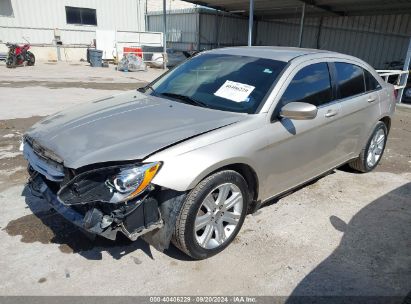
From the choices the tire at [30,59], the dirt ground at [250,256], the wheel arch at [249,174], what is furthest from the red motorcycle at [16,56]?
the wheel arch at [249,174]

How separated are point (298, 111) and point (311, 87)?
727 mm

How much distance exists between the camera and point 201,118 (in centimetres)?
300

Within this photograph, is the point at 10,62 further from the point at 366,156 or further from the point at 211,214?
the point at 211,214

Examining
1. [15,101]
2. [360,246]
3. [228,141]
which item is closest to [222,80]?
[228,141]

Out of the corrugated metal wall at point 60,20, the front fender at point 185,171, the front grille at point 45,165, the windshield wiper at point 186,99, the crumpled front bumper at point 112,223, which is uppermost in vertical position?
the corrugated metal wall at point 60,20

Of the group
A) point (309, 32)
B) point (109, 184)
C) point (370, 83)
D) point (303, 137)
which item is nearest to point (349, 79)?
point (370, 83)

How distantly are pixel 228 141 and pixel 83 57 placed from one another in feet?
76.2

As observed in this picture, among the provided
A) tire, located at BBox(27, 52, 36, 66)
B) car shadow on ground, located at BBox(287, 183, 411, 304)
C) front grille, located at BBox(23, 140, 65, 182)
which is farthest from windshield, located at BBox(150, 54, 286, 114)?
tire, located at BBox(27, 52, 36, 66)

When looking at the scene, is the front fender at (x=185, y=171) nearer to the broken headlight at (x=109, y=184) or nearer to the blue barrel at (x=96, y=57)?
the broken headlight at (x=109, y=184)

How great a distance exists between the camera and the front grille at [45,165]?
2.63 metres

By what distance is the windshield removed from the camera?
324cm

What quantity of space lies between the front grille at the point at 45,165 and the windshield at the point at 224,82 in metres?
1.37

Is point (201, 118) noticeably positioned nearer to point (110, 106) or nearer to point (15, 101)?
point (110, 106)

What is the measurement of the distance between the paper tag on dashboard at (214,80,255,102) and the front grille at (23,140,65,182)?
62.6 inches
